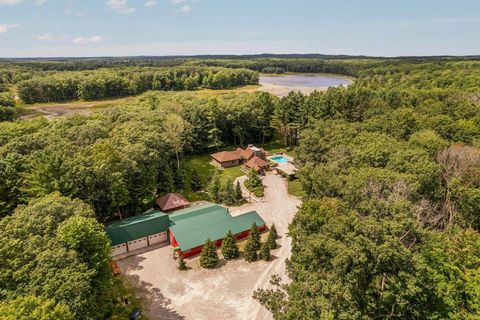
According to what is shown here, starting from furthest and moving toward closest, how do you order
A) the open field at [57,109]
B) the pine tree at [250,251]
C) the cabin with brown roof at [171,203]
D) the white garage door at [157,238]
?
the open field at [57,109] → the cabin with brown roof at [171,203] → the white garage door at [157,238] → the pine tree at [250,251]

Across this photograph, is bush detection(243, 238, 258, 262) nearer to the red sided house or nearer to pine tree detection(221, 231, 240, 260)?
pine tree detection(221, 231, 240, 260)

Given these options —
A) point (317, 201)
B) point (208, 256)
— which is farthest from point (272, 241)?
point (317, 201)

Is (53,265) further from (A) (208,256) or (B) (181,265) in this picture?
(A) (208,256)

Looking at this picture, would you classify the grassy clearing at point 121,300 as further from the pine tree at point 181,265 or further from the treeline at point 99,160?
the treeline at point 99,160

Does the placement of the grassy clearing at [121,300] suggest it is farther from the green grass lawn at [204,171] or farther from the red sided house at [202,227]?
the green grass lawn at [204,171]

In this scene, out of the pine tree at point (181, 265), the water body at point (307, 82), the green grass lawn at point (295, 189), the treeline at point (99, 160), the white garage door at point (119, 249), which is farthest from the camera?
the water body at point (307, 82)

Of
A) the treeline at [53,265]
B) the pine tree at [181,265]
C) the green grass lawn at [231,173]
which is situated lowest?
the pine tree at [181,265]

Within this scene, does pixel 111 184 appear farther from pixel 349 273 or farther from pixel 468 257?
pixel 468 257

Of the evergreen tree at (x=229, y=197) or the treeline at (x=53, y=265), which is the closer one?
the treeline at (x=53, y=265)

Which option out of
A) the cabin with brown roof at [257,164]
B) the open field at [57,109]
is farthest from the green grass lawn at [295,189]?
the open field at [57,109]

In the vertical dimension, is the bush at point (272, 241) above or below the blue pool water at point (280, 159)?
below
